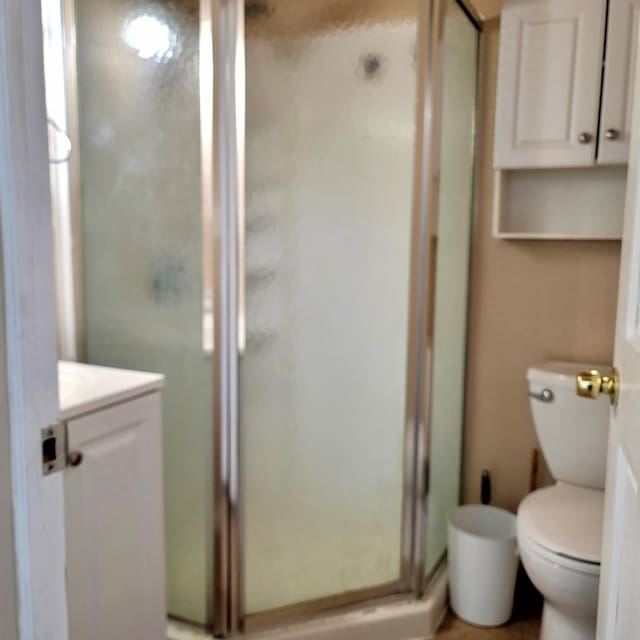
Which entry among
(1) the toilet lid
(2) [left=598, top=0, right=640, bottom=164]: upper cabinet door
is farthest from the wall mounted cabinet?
(1) the toilet lid

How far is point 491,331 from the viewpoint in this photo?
82.5 inches

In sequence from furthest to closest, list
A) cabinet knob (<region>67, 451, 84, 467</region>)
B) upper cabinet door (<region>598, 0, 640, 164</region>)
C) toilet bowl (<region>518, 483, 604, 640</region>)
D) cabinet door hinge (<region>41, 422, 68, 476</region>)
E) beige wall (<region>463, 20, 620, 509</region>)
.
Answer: beige wall (<region>463, 20, 620, 509</region>)
upper cabinet door (<region>598, 0, 640, 164</region>)
toilet bowl (<region>518, 483, 604, 640</region>)
cabinet knob (<region>67, 451, 84, 467</region>)
cabinet door hinge (<region>41, 422, 68, 476</region>)

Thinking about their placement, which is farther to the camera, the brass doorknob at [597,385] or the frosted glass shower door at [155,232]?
the frosted glass shower door at [155,232]

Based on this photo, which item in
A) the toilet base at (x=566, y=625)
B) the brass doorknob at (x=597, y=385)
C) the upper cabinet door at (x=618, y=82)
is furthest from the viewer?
the upper cabinet door at (x=618, y=82)

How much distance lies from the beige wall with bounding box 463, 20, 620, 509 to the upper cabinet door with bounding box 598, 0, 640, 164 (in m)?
0.32

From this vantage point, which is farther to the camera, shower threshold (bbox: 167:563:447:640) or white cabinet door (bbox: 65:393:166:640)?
shower threshold (bbox: 167:563:447:640)

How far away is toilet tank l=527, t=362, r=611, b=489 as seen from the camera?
178 cm

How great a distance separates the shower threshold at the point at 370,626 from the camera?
1724 mm

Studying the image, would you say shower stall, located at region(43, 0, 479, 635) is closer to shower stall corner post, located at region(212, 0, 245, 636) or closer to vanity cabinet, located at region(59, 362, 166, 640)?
shower stall corner post, located at region(212, 0, 245, 636)

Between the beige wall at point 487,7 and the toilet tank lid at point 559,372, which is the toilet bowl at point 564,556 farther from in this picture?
the beige wall at point 487,7

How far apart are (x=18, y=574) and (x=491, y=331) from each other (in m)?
1.67

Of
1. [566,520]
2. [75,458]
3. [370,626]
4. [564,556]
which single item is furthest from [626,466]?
[370,626]

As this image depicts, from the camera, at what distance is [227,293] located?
1.62 m

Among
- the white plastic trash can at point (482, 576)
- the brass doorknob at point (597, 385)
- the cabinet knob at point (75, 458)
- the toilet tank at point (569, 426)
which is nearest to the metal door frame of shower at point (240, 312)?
the white plastic trash can at point (482, 576)
